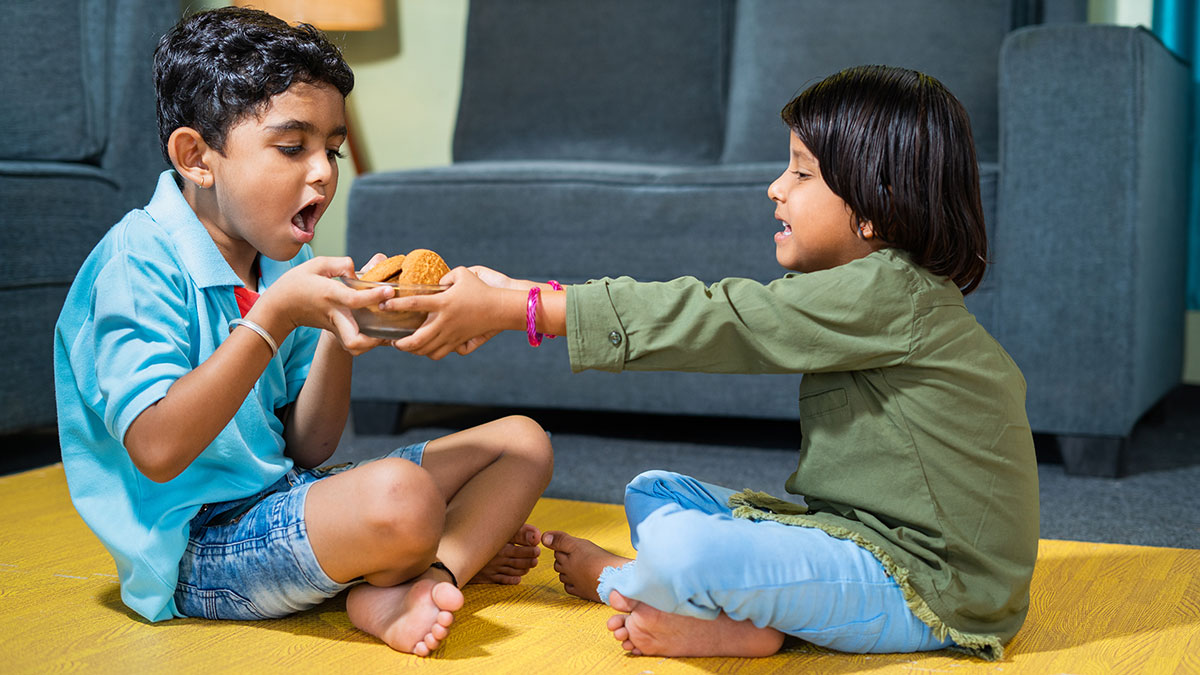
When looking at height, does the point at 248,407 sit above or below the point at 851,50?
below

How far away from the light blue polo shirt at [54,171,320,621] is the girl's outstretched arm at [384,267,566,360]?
211mm

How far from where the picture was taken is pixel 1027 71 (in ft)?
5.58

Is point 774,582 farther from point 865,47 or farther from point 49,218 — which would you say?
point 865,47

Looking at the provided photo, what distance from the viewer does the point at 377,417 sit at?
6.75ft

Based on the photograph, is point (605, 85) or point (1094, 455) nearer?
point (1094, 455)

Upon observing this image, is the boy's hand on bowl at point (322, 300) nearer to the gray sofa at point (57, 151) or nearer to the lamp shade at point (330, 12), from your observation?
the gray sofa at point (57, 151)

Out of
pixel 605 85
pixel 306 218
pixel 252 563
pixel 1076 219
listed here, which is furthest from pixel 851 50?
pixel 252 563

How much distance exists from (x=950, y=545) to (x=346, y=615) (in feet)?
1.80

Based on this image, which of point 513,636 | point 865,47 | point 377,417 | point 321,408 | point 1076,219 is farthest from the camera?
point 865,47

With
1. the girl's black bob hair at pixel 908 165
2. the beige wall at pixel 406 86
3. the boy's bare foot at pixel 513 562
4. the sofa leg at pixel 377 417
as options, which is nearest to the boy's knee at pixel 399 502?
the boy's bare foot at pixel 513 562

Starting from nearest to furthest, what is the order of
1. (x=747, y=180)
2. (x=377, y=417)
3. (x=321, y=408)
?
(x=321, y=408) < (x=747, y=180) < (x=377, y=417)

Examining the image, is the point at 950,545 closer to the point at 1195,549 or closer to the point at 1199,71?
the point at 1195,549

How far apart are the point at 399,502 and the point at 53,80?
1414mm

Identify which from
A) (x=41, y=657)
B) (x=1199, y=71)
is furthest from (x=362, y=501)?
(x=1199, y=71)
